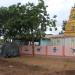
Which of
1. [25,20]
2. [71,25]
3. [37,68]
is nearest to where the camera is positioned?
[37,68]

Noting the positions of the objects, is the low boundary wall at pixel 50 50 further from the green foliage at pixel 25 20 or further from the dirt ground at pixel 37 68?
the dirt ground at pixel 37 68

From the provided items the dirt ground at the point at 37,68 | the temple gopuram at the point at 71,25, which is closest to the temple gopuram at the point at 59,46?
the temple gopuram at the point at 71,25

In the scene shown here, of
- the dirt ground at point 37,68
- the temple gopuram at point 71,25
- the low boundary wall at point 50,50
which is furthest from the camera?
the temple gopuram at point 71,25

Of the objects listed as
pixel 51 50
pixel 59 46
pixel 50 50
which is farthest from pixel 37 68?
pixel 50 50

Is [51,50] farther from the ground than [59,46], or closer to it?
closer to it

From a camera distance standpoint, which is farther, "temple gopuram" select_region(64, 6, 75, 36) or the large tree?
"temple gopuram" select_region(64, 6, 75, 36)

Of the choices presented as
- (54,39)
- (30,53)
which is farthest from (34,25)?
(54,39)

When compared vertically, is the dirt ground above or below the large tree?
A: below

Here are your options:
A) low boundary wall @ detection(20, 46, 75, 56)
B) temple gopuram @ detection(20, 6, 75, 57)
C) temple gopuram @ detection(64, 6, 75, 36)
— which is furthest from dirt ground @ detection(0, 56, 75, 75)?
temple gopuram @ detection(64, 6, 75, 36)

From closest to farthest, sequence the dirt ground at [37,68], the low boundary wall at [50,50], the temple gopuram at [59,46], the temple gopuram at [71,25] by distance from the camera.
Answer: the dirt ground at [37,68] < the low boundary wall at [50,50] < the temple gopuram at [59,46] < the temple gopuram at [71,25]

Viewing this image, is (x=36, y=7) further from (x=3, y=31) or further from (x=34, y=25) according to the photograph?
(x=3, y=31)

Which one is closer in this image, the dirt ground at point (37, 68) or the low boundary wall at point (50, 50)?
the dirt ground at point (37, 68)

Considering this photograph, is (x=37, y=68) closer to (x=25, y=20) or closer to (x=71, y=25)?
(x=25, y=20)

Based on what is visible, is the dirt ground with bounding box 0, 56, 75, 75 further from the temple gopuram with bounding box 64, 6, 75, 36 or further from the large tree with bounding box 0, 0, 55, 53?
the temple gopuram with bounding box 64, 6, 75, 36
